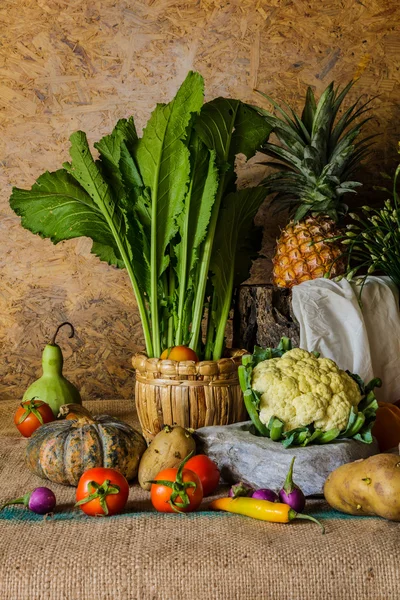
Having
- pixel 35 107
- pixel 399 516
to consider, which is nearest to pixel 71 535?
pixel 399 516

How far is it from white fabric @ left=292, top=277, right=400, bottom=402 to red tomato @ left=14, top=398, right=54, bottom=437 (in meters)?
0.95

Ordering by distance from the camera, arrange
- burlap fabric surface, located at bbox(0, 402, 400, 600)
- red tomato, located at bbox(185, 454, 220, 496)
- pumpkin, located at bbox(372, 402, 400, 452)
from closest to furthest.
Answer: burlap fabric surface, located at bbox(0, 402, 400, 600), red tomato, located at bbox(185, 454, 220, 496), pumpkin, located at bbox(372, 402, 400, 452)

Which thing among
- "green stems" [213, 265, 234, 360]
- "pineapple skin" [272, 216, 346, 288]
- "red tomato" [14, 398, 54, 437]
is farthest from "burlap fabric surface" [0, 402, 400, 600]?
"pineapple skin" [272, 216, 346, 288]

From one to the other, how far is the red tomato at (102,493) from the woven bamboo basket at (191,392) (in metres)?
0.60

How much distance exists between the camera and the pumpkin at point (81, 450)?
6.24ft

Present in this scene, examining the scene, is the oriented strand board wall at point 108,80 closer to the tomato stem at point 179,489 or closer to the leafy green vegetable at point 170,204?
the leafy green vegetable at point 170,204

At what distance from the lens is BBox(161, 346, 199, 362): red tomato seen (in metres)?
2.28

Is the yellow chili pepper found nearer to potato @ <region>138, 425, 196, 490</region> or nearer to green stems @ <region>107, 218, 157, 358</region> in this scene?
potato @ <region>138, 425, 196, 490</region>

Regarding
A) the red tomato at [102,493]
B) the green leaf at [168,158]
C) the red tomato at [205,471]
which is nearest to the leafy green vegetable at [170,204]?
the green leaf at [168,158]

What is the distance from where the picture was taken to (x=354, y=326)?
2359mm

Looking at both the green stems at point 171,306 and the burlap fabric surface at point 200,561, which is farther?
the green stems at point 171,306

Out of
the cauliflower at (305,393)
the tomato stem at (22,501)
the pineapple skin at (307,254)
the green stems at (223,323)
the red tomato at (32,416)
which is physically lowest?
the tomato stem at (22,501)

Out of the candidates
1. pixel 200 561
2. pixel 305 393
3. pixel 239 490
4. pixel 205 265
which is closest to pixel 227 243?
pixel 205 265

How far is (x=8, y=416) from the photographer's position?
9.08 feet
